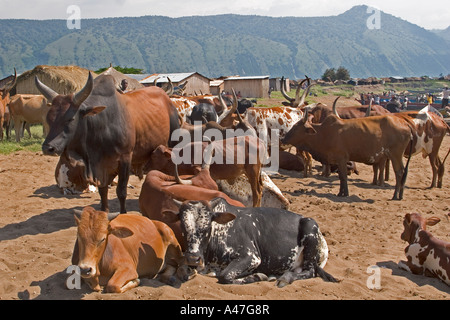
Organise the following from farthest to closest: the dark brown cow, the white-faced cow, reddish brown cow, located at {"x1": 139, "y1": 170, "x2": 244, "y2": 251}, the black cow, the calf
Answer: the black cow, the dark brown cow, the white-faced cow, reddish brown cow, located at {"x1": 139, "y1": 170, "x2": 244, "y2": 251}, the calf

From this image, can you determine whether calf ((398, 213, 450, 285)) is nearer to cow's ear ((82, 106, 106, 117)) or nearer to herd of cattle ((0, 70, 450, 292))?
herd of cattle ((0, 70, 450, 292))

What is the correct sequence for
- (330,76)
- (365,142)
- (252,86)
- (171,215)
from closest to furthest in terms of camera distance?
1. (171,215)
2. (365,142)
3. (252,86)
4. (330,76)

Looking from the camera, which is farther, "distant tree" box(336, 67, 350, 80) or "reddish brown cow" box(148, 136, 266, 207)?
"distant tree" box(336, 67, 350, 80)

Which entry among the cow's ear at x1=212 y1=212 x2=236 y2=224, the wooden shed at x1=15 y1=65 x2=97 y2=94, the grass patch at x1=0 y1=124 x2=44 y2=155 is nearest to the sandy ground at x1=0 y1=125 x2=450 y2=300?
the cow's ear at x1=212 y1=212 x2=236 y2=224

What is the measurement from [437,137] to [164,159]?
23.5ft

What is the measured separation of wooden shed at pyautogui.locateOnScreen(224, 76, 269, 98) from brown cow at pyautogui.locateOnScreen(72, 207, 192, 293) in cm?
Result: 4385

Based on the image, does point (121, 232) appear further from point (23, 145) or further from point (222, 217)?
point (23, 145)

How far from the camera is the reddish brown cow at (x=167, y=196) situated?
5.95m

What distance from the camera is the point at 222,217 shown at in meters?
5.27

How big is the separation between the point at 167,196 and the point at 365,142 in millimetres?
5879

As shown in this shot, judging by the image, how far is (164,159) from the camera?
779cm

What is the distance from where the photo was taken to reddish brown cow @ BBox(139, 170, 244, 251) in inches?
234

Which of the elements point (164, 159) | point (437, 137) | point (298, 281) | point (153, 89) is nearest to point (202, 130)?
point (153, 89)

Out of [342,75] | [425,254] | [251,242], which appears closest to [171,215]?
[251,242]
